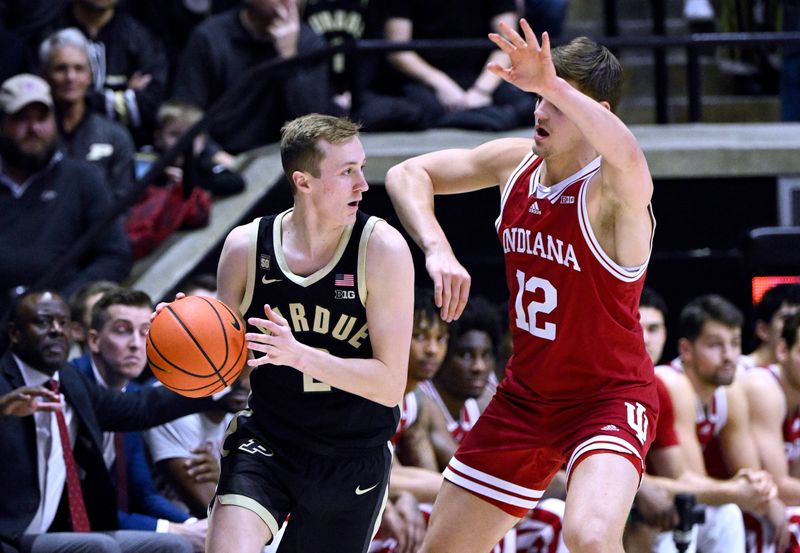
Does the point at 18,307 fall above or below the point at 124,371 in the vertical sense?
above

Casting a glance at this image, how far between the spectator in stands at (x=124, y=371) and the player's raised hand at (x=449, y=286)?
8.39ft

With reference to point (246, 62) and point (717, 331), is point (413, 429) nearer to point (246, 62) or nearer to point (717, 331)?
point (717, 331)

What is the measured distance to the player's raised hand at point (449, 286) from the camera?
201 inches

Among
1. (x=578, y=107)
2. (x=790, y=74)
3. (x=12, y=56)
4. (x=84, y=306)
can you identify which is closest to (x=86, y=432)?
(x=84, y=306)

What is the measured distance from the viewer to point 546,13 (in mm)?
10883

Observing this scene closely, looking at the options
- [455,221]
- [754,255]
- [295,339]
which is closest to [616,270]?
[295,339]

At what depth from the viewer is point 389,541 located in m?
7.32

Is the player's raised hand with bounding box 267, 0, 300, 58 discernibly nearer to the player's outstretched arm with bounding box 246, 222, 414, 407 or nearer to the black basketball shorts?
the player's outstretched arm with bounding box 246, 222, 414, 407

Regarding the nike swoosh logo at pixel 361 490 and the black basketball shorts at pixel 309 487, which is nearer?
the black basketball shorts at pixel 309 487

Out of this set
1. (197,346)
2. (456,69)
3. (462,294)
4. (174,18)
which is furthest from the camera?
(174,18)

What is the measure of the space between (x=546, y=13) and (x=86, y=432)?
17.8 ft

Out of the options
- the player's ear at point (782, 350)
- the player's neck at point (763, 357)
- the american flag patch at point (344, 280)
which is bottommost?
the player's neck at point (763, 357)

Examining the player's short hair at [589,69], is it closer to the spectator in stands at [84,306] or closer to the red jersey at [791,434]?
the spectator in stands at [84,306]

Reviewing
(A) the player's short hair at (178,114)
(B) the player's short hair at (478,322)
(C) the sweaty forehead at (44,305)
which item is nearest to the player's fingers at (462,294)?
(C) the sweaty forehead at (44,305)
